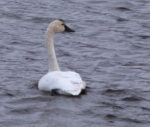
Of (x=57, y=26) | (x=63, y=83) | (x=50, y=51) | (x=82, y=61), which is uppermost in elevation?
(x=57, y=26)

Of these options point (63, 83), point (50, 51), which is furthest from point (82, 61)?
point (63, 83)

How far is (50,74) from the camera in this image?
10.2 meters

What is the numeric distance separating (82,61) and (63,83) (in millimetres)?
2456

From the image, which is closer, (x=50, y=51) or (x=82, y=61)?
(x=50, y=51)

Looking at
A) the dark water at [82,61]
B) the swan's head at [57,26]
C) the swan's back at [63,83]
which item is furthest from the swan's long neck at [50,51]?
the swan's back at [63,83]

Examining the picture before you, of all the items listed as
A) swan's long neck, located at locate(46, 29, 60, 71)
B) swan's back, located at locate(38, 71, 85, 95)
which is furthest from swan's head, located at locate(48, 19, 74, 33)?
swan's back, located at locate(38, 71, 85, 95)

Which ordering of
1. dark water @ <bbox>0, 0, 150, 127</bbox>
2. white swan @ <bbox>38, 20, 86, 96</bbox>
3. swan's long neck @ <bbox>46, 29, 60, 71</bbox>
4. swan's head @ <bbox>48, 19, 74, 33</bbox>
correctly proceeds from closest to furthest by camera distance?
dark water @ <bbox>0, 0, 150, 127</bbox>
white swan @ <bbox>38, 20, 86, 96</bbox>
swan's long neck @ <bbox>46, 29, 60, 71</bbox>
swan's head @ <bbox>48, 19, 74, 33</bbox>

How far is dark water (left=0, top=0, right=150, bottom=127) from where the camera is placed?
9.17m

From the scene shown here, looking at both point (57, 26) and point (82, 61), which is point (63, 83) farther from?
point (82, 61)

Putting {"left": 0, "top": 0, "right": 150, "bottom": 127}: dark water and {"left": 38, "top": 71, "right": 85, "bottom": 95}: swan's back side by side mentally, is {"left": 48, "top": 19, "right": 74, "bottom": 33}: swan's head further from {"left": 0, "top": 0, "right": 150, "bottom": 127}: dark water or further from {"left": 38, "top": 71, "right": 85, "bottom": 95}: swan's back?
{"left": 38, "top": 71, "right": 85, "bottom": 95}: swan's back

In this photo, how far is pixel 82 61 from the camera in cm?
1215

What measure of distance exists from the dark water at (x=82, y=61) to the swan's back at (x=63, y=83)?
13cm

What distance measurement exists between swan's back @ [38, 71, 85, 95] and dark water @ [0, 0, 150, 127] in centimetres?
13

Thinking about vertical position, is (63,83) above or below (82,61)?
above
